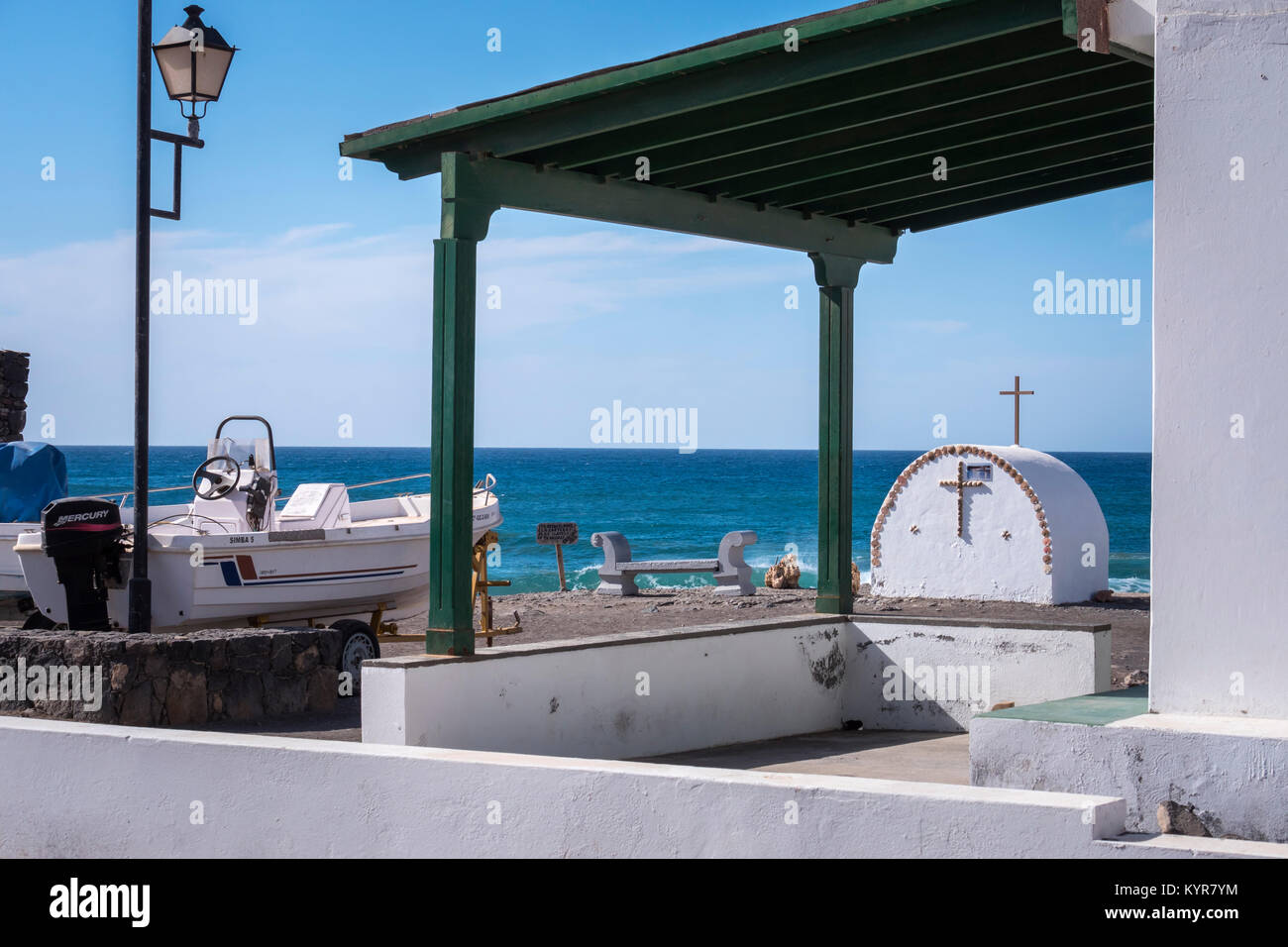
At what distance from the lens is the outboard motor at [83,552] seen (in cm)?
1048

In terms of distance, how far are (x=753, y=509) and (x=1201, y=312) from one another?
6515cm

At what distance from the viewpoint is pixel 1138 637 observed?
49.7 feet

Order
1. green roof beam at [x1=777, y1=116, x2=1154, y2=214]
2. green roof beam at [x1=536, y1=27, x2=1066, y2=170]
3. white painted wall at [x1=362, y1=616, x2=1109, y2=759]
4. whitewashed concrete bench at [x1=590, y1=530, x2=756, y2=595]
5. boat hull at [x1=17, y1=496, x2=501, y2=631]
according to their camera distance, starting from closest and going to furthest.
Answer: green roof beam at [x1=536, y1=27, x2=1066, y2=170] → white painted wall at [x1=362, y1=616, x2=1109, y2=759] → green roof beam at [x1=777, y1=116, x2=1154, y2=214] → boat hull at [x1=17, y1=496, x2=501, y2=631] → whitewashed concrete bench at [x1=590, y1=530, x2=756, y2=595]

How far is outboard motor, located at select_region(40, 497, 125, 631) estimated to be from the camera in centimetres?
A: 1048

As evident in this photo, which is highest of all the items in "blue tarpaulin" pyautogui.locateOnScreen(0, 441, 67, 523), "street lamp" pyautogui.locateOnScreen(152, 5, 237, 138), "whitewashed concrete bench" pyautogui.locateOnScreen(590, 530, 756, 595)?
"street lamp" pyautogui.locateOnScreen(152, 5, 237, 138)

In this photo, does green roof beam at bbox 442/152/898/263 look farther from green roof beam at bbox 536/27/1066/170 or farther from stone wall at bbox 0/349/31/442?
stone wall at bbox 0/349/31/442

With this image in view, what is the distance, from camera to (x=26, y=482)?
17.0m

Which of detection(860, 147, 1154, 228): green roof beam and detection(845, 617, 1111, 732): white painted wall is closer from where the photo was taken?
detection(860, 147, 1154, 228): green roof beam

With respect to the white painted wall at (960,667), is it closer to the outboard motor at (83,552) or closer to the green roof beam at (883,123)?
the green roof beam at (883,123)

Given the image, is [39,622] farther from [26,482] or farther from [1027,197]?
[1027,197]

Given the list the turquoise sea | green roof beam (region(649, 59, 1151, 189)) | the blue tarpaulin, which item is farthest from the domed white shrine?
the turquoise sea

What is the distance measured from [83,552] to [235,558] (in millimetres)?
1243

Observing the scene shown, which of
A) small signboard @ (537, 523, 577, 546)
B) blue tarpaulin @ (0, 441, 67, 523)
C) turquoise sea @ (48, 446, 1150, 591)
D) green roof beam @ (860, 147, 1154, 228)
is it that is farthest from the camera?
turquoise sea @ (48, 446, 1150, 591)

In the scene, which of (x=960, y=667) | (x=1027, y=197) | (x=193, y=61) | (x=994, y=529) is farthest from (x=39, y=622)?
(x=994, y=529)
